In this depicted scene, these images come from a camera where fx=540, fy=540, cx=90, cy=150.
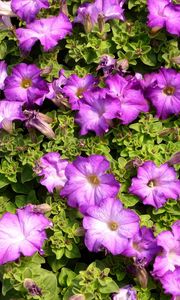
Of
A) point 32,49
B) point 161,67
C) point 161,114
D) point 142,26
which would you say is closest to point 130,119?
point 161,114

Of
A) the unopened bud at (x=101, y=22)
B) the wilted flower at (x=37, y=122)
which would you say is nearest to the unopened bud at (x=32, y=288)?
the wilted flower at (x=37, y=122)

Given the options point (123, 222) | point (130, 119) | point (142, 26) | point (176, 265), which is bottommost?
point (176, 265)

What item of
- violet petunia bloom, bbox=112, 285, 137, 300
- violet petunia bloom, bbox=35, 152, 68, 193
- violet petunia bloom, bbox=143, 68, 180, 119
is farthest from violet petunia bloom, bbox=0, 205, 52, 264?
violet petunia bloom, bbox=143, 68, 180, 119

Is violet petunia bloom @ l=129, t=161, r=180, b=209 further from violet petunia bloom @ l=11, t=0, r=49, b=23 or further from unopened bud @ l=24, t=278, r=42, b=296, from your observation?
violet petunia bloom @ l=11, t=0, r=49, b=23

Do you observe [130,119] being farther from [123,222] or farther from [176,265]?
[176,265]

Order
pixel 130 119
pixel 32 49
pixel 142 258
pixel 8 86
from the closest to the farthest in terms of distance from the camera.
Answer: pixel 142 258 → pixel 130 119 → pixel 8 86 → pixel 32 49

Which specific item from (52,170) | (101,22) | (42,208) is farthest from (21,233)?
(101,22)

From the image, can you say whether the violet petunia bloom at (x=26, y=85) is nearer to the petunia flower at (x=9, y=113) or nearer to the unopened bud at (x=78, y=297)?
the petunia flower at (x=9, y=113)

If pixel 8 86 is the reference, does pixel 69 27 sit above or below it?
above
